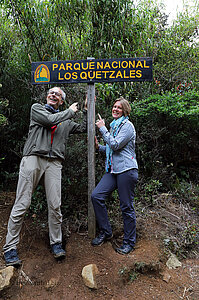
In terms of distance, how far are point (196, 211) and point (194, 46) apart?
5612 millimetres

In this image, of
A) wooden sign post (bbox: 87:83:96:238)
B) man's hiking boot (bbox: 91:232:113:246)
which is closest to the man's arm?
wooden sign post (bbox: 87:83:96:238)

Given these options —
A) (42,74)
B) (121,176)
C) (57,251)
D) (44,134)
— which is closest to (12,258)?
(57,251)

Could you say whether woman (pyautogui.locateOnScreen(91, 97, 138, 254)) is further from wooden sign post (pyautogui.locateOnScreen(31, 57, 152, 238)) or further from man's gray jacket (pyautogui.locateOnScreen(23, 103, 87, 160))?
man's gray jacket (pyautogui.locateOnScreen(23, 103, 87, 160))

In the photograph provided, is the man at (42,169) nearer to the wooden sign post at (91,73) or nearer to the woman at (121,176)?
the wooden sign post at (91,73)

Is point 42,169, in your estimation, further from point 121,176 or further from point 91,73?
point 91,73

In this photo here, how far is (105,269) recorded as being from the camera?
275 cm

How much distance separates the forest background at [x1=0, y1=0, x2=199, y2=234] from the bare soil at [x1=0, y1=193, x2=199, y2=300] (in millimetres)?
611

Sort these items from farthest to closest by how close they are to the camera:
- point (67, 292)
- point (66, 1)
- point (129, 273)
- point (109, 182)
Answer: point (66, 1)
point (109, 182)
point (129, 273)
point (67, 292)

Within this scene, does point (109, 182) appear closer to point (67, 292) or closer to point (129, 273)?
point (129, 273)

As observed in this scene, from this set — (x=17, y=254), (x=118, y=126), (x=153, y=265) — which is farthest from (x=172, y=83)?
(x=17, y=254)

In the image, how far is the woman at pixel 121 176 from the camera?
2.89 metres

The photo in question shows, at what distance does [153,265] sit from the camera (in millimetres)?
2787

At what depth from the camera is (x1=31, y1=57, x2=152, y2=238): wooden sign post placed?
310 centimetres

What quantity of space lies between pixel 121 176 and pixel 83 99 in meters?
1.90
